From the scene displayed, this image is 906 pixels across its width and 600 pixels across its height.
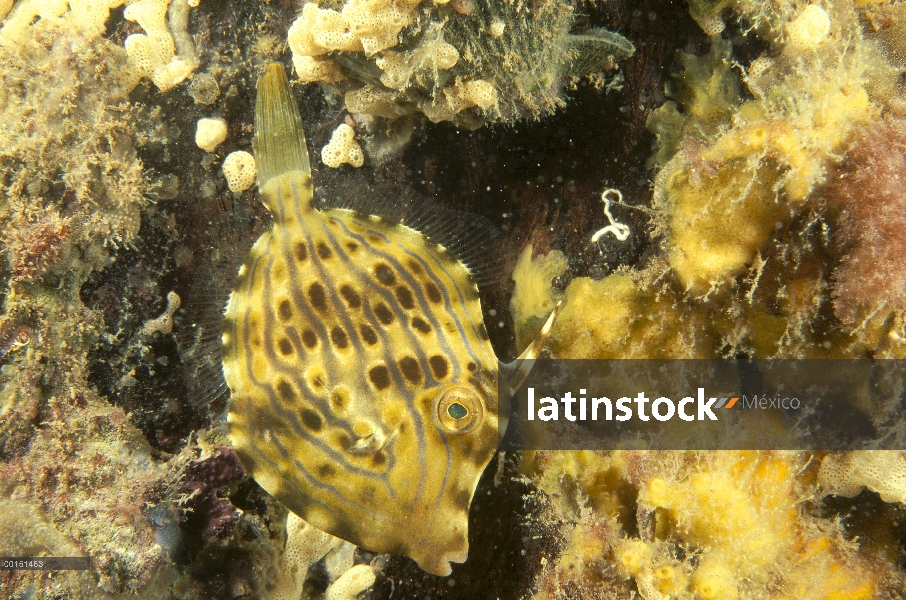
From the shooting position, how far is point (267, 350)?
3439 mm

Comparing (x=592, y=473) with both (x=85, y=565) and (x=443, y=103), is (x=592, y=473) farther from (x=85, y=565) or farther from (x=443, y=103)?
(x=85, y=565)

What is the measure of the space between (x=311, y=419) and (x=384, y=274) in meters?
1.04

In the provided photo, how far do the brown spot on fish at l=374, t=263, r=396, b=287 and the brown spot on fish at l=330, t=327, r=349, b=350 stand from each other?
42cm

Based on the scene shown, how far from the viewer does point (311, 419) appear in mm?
3264

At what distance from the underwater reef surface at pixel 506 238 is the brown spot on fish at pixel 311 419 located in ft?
2.91

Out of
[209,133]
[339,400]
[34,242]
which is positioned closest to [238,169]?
[209,133]

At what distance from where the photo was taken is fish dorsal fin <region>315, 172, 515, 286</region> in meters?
3.70

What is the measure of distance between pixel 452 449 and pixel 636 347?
139cm

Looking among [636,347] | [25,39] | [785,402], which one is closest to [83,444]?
[25,39]

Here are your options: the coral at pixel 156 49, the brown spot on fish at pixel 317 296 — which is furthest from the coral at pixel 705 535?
the coral at pixel 156 49

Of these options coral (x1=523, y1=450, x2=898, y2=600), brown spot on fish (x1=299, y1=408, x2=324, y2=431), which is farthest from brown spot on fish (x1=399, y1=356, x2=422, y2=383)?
coral (x1=523, y1=450, x2=898, y2=600)

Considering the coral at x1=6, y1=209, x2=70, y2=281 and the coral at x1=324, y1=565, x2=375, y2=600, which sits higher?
the coral at x1=6, y1=209, x2=70, y2=281

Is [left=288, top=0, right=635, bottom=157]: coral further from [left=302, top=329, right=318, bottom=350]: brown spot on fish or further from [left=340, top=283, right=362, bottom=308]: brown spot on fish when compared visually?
[left=302, top=329, right=318, bottom=350]: brown spot on fish

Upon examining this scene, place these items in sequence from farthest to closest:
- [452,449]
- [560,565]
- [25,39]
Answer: [25,39] → [560,565] → [452,449]
